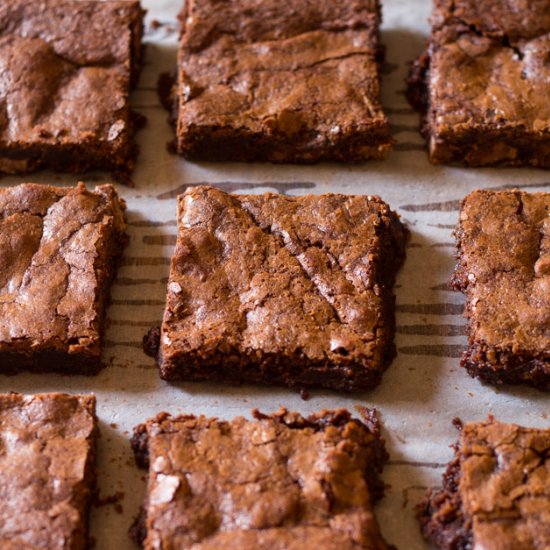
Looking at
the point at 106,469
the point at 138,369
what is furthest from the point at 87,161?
the point at 106,469

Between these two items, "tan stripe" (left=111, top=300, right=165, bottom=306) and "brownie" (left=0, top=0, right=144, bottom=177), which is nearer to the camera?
"tan stripe" (left=111, top=300, right=165, bottom=306)

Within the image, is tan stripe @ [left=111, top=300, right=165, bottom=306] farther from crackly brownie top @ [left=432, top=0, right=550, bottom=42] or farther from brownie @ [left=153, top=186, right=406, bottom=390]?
crackly brownie top @ [left=432, top=0, right=550, bottom=42]

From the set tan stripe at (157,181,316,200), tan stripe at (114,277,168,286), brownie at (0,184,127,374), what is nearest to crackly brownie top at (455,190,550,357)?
tan stripe at (157,181,316,200)

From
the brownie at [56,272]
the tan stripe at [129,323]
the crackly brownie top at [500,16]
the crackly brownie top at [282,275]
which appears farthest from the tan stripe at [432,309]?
the crackly brownie top at [500,16]

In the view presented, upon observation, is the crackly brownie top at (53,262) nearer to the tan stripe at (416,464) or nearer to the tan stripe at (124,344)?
the tan stripe at (124,344)

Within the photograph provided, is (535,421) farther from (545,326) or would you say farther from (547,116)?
(547,116)

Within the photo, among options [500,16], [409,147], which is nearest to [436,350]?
[409,147]

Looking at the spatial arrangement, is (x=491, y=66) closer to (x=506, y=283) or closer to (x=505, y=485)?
(x=506, y=283)
